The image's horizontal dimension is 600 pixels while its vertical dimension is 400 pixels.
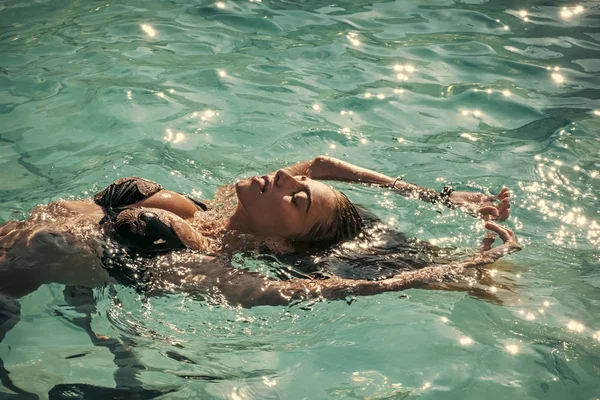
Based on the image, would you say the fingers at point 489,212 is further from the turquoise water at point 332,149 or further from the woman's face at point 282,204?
the woman's face at point 282,204

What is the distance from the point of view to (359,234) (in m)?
5.18

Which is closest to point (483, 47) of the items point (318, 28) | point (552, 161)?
point (318, 28)

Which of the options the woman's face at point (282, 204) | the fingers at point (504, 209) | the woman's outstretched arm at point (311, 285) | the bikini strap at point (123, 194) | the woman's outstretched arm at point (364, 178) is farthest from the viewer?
the woman's outstretched arm at point (364, 178)

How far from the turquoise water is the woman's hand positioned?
21 centimetres

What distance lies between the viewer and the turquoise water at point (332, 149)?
4.20 m

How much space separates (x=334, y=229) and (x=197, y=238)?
100cm

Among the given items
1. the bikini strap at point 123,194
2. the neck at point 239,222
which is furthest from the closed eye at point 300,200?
the bikini strap at point 123,194

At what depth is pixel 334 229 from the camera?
4949mm

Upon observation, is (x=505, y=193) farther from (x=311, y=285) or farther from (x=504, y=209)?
(x=311, y=285)

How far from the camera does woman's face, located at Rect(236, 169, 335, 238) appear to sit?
471 cm

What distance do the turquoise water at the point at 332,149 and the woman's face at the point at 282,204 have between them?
0.31 metres

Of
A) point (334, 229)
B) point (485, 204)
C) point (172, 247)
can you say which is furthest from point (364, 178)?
point (172, 247)

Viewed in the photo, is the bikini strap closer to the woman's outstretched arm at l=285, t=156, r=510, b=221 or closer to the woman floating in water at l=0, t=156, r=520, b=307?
the woman floating in water at l=0, t=156, r=520, b=307

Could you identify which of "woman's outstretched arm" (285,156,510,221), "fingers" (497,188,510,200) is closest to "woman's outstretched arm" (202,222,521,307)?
"fingers" (497,188,510,200)
